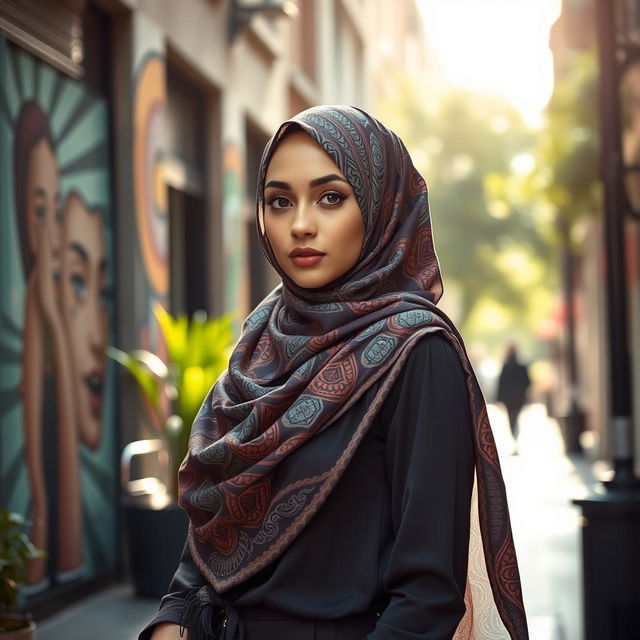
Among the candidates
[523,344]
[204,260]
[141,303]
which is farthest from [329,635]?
[523,344]

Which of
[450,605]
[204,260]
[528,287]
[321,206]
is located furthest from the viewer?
[528,287]

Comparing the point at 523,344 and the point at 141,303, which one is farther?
the point at 523,344

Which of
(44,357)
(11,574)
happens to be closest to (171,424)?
(44,357)

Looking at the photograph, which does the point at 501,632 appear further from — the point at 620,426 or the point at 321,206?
the point at 620,426

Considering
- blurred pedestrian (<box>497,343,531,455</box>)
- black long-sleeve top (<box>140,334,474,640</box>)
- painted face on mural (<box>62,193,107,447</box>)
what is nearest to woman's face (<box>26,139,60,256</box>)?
painted face on mural (<box>62,193,107,447</box>)

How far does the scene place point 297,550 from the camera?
2.08 meters

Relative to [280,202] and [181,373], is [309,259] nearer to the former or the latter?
[280,202]

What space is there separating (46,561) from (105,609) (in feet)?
1.62

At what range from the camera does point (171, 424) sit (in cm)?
666

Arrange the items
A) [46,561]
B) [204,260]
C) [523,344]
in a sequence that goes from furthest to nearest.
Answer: [523,344] → [204,260] → [46,561]

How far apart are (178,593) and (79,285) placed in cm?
499

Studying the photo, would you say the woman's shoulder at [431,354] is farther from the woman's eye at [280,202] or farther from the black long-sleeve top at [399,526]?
the woman's eye at [280,202]

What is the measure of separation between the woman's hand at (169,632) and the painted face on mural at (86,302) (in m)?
4.71

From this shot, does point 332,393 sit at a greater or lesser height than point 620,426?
greater
